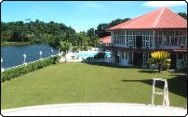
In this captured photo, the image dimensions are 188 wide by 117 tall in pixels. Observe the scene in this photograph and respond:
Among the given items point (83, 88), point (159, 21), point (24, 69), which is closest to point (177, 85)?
point (83, 88)

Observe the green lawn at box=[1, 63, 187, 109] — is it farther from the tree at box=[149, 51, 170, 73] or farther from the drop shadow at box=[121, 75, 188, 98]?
the tree at box=[149, 51, 170, 73]

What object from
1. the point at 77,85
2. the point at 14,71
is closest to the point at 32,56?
the point at 14,71

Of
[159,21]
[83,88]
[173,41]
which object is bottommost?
[83,88]

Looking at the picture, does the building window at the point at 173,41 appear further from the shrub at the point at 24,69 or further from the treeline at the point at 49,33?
the shrub at the point at 24,69

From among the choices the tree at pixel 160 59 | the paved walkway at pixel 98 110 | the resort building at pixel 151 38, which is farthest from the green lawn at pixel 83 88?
the resort building at pixel 151 38

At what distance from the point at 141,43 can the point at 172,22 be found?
3.75 metres

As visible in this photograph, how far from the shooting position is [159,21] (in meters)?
36.6

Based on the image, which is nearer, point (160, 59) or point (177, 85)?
point (177, 85)

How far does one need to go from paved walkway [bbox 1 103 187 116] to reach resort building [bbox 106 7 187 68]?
1984 cm

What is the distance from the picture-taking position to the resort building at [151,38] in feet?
114

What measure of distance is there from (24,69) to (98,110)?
16378mm

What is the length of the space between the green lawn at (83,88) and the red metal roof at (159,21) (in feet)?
24.4

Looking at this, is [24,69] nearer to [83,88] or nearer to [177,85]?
[83,88]

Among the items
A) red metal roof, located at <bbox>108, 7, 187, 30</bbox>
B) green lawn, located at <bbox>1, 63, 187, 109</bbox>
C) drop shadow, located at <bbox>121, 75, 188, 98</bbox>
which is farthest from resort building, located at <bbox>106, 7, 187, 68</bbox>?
drop shadow, located at <bbox>121, 75, 188, 98</bbox>
